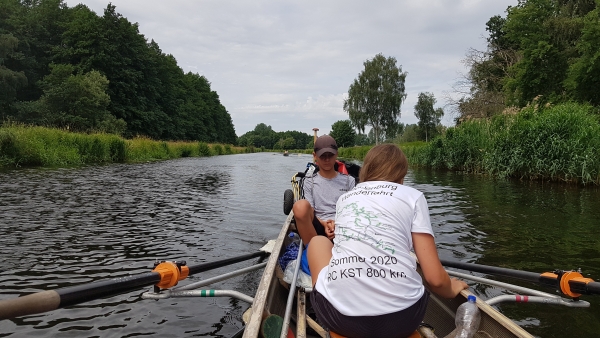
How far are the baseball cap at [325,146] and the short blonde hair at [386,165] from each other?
6.74 ft

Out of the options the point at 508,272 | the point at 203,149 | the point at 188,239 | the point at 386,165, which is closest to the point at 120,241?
the point at 188,239

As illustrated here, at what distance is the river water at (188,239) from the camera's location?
3.79 metres

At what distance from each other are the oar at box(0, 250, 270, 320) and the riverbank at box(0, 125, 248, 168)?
1684cm

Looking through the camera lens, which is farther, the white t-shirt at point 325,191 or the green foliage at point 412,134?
the green foliage at point 412,134

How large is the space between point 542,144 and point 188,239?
39.8ft

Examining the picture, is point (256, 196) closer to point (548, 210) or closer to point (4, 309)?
point (548, 210)

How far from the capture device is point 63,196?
1008 cm

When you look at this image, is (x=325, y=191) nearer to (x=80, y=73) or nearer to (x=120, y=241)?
(x=120, y=241)

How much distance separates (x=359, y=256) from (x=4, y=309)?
1642 millimetres

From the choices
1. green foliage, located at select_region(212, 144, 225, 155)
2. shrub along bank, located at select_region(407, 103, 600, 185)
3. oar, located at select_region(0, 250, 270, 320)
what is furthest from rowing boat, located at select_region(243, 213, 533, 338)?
green foliage, located at select_region(212, 144, 225, 155)

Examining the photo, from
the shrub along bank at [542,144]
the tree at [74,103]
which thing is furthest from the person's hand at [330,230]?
the tree at [74,103]

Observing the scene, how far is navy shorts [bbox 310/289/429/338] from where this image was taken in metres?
2.09

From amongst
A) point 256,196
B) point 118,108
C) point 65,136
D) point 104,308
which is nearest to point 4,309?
point 104,308

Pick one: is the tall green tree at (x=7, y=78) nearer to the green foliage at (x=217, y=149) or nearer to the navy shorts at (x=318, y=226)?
the green foliage at (x=217, y=149)
